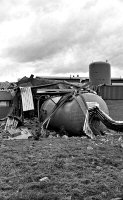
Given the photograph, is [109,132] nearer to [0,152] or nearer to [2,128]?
[2,128]

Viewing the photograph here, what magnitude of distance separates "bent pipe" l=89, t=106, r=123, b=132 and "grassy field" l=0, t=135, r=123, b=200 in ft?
7.05

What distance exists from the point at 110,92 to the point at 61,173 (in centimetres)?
1129

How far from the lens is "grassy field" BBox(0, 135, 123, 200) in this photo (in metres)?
3.59

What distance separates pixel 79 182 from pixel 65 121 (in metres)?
5.79

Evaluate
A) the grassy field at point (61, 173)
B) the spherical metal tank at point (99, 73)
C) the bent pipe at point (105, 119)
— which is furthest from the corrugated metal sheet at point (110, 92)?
the grassy field at point (61, 173)

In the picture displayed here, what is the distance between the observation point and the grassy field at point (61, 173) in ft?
11.8

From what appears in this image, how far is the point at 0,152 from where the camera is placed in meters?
6.31

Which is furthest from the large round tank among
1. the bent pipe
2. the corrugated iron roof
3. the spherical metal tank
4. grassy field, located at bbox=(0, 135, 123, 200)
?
the spherical metal tank

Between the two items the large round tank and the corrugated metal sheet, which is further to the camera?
the corrugated metal sheet

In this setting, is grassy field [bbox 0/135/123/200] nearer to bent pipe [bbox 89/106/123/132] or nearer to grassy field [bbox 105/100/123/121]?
bent pipe [bbox 89/106/123/132]

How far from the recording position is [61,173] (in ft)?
14.5

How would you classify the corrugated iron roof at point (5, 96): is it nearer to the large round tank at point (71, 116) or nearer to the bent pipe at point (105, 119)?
the large round tank at point (71, 116)

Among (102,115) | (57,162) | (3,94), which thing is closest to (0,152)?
(57,162)

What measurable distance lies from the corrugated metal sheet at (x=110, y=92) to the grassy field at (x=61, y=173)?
8601mm
